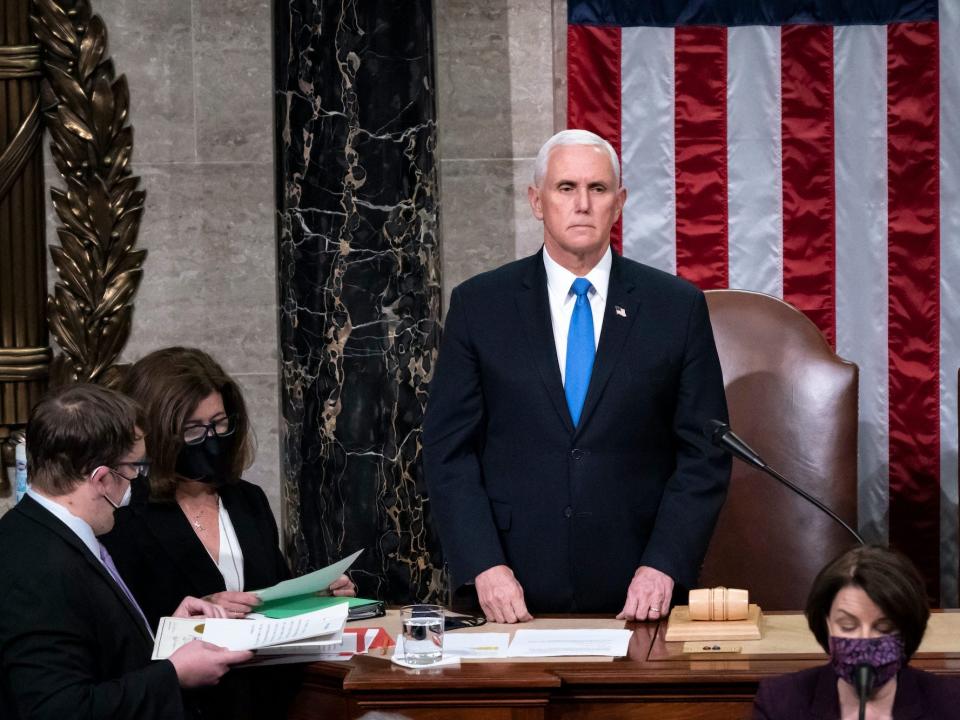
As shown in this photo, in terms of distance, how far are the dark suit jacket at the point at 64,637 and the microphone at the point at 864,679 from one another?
1.28 m

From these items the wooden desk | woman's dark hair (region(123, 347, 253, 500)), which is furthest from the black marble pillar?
the wooden desk

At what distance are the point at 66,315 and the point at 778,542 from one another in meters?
2.80

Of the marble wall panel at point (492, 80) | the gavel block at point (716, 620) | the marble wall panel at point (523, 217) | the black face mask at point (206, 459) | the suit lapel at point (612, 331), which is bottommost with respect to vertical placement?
the gavel block at point (716, 620)

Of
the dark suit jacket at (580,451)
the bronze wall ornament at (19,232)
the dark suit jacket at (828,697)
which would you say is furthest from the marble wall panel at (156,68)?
the dark suit jacket at (828,697)

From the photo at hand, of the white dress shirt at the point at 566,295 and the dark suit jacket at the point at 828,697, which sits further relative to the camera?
the white dress shirt at the point at 566,295

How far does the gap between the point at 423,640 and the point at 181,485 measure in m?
0.85

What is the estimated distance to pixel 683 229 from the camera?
5.22 metres

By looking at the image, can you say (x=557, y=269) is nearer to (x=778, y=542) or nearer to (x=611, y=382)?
(x=611, y=382)

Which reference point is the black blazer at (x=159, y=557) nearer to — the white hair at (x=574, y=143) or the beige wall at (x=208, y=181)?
the white hair at (x=574, y=143)

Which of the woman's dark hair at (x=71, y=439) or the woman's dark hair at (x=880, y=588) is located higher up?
the woman's dark hair at (x=71, y=439)

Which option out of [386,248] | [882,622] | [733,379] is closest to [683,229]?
[733,379]

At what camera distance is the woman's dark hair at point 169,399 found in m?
3.24

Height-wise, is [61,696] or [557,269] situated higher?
[557,269]

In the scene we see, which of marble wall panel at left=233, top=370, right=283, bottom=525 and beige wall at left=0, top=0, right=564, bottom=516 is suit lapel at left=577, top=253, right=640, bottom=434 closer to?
beige wall at left=0, top=0, right=564, bottom=516
